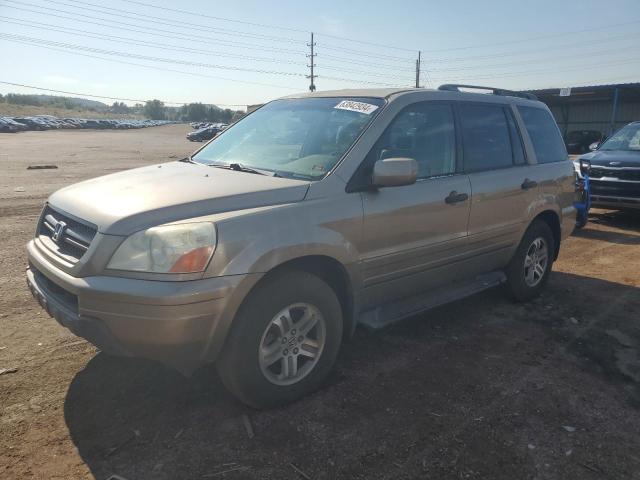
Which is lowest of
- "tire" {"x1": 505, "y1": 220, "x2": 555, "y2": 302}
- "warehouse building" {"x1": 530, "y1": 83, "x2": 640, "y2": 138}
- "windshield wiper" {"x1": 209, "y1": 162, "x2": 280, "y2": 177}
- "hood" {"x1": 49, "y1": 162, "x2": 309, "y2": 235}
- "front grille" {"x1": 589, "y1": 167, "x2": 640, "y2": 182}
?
"tire" {"x1": 505, "y1": 220, "x2": 555, "y2": 302}

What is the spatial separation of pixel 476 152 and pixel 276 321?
2.40 metres

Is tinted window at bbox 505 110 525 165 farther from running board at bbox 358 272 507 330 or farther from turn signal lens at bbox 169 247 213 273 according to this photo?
turn signal lens at bbox 169 247 213 273

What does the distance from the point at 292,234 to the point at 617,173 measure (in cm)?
814

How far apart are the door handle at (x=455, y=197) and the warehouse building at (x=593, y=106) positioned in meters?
25.9

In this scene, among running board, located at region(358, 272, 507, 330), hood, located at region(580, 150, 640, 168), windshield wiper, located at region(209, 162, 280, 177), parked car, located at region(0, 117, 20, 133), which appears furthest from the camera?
parked car, located at region(0, 117, 20, 133)

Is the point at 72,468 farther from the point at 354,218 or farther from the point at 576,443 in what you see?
the point at 576,443

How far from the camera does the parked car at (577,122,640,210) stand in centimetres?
880

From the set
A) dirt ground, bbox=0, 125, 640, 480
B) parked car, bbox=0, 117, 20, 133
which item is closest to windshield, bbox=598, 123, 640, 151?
dirt ground, bbox=0, 125, 640, 480

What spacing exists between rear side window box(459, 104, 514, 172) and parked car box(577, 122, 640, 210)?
538cm

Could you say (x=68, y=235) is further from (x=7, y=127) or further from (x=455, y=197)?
(x=7, y=127)

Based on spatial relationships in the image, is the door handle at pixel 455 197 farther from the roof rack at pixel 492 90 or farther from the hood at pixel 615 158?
the hood at pixel 615 158

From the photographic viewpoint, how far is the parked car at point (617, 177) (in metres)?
8.80

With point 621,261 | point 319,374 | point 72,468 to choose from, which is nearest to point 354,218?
point 319,374

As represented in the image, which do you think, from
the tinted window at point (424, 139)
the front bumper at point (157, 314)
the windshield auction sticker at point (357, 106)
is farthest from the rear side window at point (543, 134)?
the front bumper at point (157, 314)
